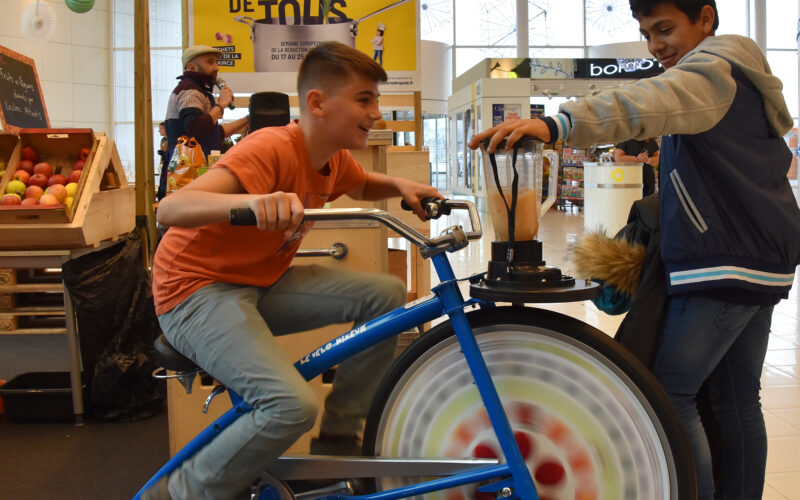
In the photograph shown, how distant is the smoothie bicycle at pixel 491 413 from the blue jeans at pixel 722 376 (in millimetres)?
251

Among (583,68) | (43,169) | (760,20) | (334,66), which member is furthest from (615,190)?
(760,20)

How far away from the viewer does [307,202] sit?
177 cm

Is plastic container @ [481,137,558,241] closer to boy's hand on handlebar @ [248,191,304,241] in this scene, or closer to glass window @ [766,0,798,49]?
boy's hand on handlebar @ [248,191,304,241]

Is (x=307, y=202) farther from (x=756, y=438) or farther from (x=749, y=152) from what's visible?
(x=756, y=438)

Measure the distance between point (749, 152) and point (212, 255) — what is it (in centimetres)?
123

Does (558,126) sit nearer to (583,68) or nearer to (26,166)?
(26,166)

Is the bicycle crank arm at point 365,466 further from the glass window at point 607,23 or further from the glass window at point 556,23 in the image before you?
the glass window at point 607,23

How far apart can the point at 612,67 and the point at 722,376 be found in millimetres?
16777

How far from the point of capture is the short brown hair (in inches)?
66.9

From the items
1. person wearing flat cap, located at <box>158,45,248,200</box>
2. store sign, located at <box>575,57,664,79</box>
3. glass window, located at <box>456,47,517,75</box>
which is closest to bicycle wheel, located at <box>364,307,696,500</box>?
person wearing flat cap, located at <box>158,45,248,200</box>

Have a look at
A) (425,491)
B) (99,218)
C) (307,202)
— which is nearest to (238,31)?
(99,218)

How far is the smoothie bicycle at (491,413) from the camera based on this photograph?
4.53 ft

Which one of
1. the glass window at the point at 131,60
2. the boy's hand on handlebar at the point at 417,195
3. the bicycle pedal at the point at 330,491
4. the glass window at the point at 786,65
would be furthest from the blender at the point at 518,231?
the glass window at the point at 786,65

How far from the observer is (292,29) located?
14.6ft
